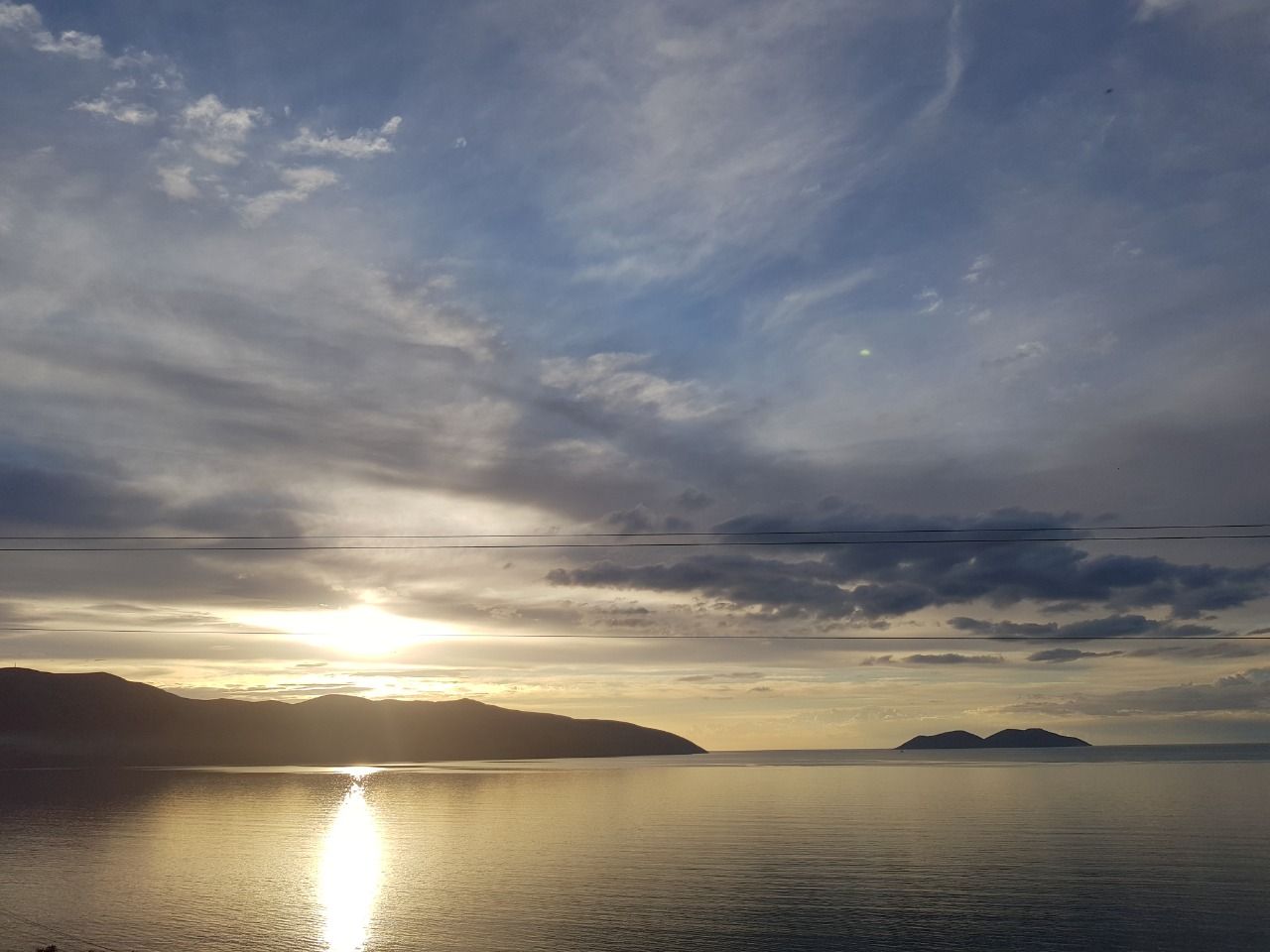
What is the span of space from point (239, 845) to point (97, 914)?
57.1 m

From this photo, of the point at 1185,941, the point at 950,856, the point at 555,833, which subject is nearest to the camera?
the point at 1185,941

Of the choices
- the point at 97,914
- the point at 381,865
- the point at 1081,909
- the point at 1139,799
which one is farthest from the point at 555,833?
the point at 1139,799

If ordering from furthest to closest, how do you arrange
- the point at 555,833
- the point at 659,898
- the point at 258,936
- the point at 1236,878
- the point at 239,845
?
the point at 555,833, the point at 239,845, the point at 1236,878, the point at 659,898, the point at 258,936

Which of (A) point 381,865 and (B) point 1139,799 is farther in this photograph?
(B) point 1139,799

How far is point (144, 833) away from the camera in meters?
149

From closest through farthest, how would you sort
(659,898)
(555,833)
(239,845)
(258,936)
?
(258,936) → (659,898) → (239,845) → (555,833)

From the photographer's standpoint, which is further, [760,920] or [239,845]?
[239,845]

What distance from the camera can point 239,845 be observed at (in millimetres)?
133500

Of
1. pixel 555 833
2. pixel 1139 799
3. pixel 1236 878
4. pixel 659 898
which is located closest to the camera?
pixel 659 898

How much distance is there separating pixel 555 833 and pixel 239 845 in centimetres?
4616

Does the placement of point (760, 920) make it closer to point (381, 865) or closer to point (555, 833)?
point (381, 865)

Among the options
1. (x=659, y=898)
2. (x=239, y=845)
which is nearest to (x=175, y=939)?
(x=659, y=898)

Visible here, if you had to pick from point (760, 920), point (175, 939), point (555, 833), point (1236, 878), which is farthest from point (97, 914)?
point (1236, 878)

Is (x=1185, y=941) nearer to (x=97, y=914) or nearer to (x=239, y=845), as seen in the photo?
(x=97, y=914)
